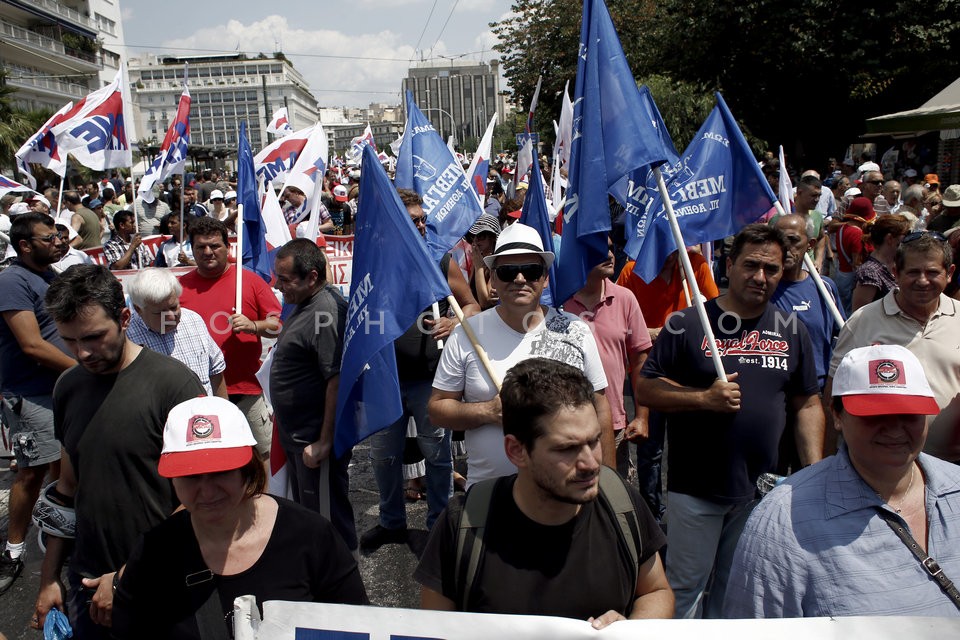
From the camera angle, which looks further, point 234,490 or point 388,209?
point 388,209

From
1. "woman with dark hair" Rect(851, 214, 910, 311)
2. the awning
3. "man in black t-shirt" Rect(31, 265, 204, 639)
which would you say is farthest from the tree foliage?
"man in black t-shirt" Rect(31, 265, 204, 639)

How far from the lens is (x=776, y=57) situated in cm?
2444

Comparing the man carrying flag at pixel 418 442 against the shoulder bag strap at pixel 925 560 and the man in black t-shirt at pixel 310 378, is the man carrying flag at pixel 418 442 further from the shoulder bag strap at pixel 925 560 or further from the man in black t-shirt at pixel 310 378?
the shoulder bag strap at pixel 925 560

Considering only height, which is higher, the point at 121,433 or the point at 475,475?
the point at 121,433

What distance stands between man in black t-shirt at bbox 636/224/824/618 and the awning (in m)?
12.3

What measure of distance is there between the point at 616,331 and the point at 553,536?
7.52 ft

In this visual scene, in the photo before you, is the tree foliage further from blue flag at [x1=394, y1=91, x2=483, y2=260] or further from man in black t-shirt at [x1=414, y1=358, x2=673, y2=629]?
man in black t-shirt at [x1=414, y1=358, x2=673, y2=629]

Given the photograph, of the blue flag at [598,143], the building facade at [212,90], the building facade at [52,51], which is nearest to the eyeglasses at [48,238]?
the blue flag at [598,143]

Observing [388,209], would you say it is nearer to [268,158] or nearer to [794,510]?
[794,510]

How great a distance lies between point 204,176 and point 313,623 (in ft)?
77.2

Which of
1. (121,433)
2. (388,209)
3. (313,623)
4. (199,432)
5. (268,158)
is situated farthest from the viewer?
(268,158)

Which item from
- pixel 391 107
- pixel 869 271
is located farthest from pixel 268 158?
pixel 391 107

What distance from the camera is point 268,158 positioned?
9.12 metres

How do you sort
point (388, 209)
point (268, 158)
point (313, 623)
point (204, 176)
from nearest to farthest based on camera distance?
point (313, 623), point (388, 209), point (268, 158), point (204, 176)
